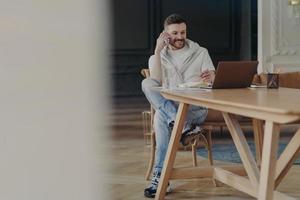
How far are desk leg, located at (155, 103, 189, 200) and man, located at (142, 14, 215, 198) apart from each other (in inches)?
6.8

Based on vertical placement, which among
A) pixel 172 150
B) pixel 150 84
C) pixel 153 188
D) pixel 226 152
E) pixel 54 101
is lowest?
pixel 226 152

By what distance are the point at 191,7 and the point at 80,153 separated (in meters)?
11.6

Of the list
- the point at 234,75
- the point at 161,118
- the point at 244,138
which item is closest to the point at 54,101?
the point at 244,138

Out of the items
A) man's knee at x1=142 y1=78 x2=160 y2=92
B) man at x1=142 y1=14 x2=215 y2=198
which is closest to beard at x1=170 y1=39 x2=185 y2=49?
man at x1=142 y1=14 x2=215 y2=198

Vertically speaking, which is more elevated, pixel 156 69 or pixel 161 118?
pixel 156 69

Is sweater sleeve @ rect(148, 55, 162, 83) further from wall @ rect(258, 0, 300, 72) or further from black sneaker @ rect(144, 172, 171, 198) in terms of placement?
wall @ rect(258, 0, 300, 72)

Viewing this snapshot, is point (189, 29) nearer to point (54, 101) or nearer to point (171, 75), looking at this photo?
point (171, 75)

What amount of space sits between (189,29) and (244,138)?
9.30m

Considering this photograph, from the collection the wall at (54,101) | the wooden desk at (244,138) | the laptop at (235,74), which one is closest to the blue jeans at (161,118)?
the wooden desk at (244,138)

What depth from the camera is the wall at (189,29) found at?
1168 centimetres

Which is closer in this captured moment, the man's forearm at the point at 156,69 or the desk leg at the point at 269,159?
the desk leg at the point at 269,159

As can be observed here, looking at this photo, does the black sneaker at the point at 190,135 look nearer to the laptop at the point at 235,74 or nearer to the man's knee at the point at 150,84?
the man's knee at the point at 150,84

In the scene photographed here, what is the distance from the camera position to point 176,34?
3.53 metres

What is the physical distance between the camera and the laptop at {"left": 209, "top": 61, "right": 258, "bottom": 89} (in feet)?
9.62
